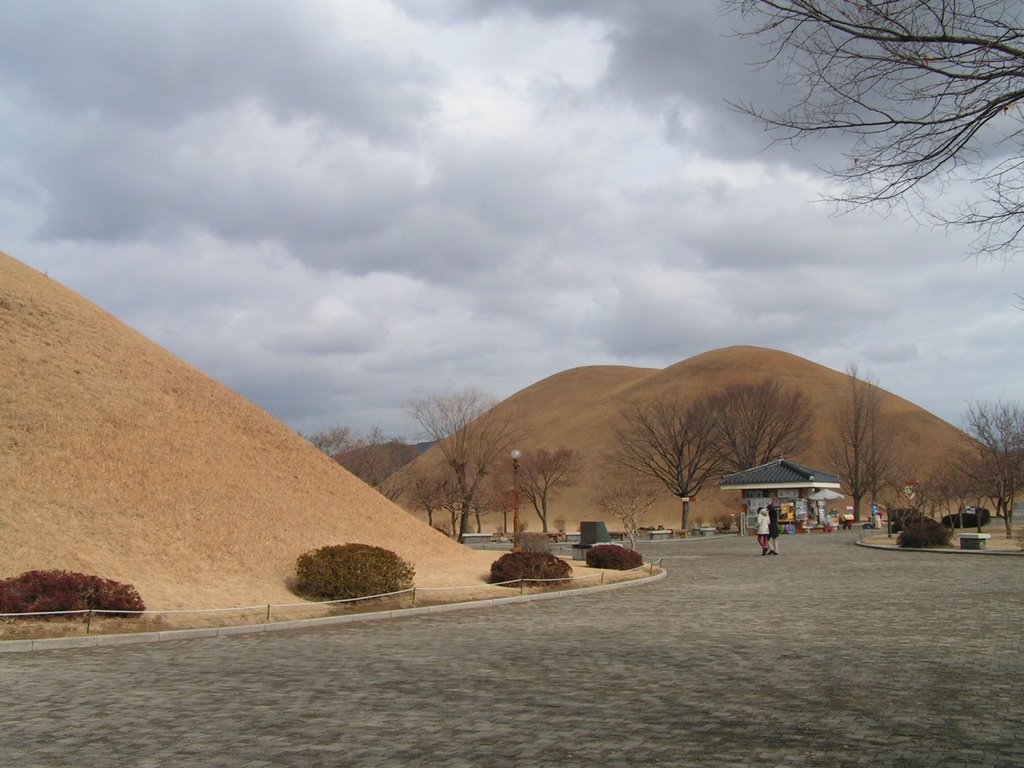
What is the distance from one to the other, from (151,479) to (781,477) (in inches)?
1663

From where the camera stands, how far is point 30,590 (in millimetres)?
14039

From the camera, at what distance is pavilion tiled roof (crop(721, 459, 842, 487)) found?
54406mm

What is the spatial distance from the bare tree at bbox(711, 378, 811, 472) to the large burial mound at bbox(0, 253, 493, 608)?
2049 inches

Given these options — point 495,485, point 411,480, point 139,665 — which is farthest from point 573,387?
point 139,665

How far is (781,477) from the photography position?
5534 centimetres

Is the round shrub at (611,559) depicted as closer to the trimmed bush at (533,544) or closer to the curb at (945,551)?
the trimmed bush at (533,544)

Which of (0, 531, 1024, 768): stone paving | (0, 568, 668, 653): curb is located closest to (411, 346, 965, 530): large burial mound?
(0, 568, 668, 653): curb

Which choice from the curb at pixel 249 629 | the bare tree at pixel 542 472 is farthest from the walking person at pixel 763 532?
the bare tree at pixel 542 472

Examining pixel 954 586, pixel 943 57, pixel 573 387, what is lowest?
pixel 954 586

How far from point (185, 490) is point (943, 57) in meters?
19.4

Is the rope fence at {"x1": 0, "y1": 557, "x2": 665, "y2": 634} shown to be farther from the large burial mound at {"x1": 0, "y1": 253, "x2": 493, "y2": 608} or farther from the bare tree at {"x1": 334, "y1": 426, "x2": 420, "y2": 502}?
the bare tree at {"x1": 334, "y1": 426, "x2": 420, "y2": 502}

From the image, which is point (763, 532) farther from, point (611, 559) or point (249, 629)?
point (249, 629)

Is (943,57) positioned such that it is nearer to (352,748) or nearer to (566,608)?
(352,748)

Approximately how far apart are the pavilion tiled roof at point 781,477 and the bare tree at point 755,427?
1669 centimetres
